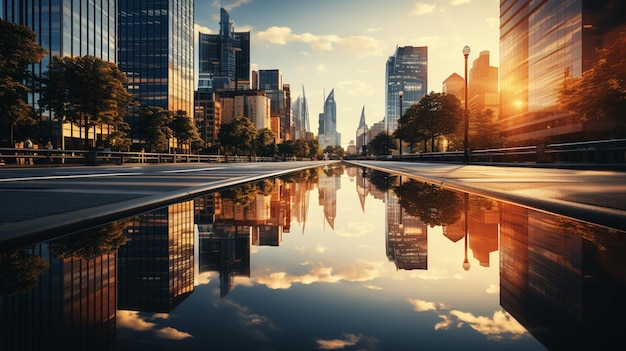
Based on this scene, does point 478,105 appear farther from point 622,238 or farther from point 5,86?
point 622,238

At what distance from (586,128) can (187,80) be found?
112012 mm

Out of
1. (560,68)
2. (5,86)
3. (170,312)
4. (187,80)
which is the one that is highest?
(187,80)

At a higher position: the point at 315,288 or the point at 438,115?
the point at 438,115

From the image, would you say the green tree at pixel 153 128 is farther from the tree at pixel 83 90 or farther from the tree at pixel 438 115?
the tree at pixel 438 115

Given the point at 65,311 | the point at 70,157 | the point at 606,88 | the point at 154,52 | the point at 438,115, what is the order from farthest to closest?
the point at 154,52, the point at 438,115, the point at 606,88, the point at 70,157, the point at 65,311

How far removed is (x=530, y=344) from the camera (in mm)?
1963

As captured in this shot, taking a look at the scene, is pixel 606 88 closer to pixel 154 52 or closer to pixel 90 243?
pixel 90 243

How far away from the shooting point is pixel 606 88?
36.5 meters

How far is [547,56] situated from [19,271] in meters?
97.6

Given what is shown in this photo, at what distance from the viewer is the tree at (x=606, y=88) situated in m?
35.5

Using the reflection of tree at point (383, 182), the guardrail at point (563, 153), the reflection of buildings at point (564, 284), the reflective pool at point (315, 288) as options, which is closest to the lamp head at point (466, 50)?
the guardrail at point (563, 153)

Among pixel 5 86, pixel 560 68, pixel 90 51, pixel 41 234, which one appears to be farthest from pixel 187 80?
pixel 41 234

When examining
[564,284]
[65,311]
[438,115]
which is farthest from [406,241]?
[438,115]

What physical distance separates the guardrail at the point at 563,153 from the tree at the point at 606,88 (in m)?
10.9
